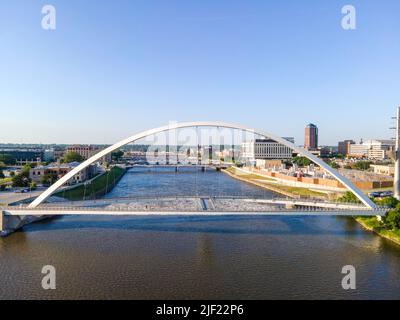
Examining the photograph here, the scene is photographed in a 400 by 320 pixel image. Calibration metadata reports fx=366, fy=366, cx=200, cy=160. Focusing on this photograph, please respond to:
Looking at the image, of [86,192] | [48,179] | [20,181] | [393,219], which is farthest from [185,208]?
[48,179]

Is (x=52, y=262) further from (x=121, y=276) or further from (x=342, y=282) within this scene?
(x=342, y=282)

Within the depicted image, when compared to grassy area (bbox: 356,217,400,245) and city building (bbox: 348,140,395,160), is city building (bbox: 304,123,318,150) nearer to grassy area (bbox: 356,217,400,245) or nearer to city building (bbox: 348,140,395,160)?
city building (bbox: 348,140,395,160)

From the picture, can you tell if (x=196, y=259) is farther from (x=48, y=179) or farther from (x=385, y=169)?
(x=385, y=169)

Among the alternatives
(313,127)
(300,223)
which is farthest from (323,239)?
(313,127)

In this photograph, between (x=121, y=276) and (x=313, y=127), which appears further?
(x=313, y=127)

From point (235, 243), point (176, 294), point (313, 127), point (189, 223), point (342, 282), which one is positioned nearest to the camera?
point (176, 294)

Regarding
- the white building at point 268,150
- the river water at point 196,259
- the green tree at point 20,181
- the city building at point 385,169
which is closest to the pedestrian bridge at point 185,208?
the river water at point 196,259
